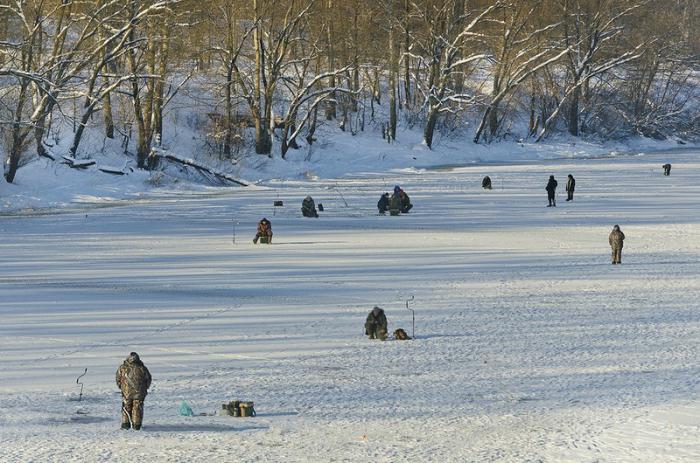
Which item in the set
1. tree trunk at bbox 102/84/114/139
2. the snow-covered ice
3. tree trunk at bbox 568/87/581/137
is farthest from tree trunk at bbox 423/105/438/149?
the snow-covered ice

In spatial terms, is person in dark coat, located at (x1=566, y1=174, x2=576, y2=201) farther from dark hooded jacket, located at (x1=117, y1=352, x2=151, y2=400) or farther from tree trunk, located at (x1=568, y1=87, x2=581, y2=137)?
tree trunk, located at (x1=568, y1=87, x2=581, y2=137)

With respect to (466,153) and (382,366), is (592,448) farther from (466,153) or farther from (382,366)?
(466,153)

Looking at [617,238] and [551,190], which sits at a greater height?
[551,190]

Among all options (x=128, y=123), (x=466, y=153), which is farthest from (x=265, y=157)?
(x=466, y=153)

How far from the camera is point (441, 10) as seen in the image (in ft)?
211

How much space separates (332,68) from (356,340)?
Result: 4666cm

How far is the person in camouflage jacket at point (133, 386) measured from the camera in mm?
11508

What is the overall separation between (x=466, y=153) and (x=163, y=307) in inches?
2032

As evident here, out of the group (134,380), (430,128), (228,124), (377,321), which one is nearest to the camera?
(134,380)

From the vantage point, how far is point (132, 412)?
38.4 ft

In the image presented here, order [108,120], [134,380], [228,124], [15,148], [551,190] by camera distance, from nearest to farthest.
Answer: [134,380] < [551,190] < [15,148] < [108,120] < [228,124]

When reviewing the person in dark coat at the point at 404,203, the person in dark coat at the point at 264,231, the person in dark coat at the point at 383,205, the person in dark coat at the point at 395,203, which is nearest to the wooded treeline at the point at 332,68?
the person in dark coat at the point at 264,231

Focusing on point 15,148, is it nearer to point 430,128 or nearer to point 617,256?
point 617,256

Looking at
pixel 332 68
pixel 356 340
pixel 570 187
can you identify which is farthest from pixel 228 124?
pixel 356 340
